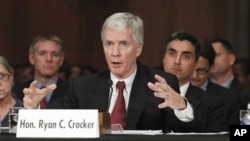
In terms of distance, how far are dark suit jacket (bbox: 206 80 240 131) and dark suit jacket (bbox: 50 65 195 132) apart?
1076 millimetres

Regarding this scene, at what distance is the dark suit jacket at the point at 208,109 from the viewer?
6.42 meters

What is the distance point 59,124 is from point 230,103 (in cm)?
306

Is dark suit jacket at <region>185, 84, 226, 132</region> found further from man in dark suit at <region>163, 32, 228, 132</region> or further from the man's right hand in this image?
the man's right hand

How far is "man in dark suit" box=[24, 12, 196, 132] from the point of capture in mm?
6078

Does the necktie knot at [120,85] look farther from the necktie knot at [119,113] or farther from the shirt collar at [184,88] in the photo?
the shirt collar at [184,88]

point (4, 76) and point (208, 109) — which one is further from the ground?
point (4, 76)

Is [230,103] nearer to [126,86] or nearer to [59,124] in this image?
[126,86]

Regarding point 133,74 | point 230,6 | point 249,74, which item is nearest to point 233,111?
point 133,74

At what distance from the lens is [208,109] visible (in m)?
6.62

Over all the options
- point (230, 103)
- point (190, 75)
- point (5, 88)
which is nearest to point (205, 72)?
point (230, 103)

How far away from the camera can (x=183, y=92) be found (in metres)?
7.11

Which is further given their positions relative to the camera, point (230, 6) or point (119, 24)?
point (230, 6)

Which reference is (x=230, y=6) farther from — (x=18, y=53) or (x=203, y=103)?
(x=203, y=103)

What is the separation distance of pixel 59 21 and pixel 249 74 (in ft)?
9.49
